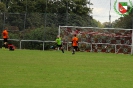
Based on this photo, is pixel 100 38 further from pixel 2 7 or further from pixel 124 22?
pixel 2 7

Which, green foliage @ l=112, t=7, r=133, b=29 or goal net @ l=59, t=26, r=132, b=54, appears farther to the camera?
green foliage @ l=112, t=7, r=133, b=29

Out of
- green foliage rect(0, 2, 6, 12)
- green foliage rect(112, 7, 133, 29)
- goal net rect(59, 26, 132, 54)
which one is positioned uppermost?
green foliage rect(0, 2, 6, 12)

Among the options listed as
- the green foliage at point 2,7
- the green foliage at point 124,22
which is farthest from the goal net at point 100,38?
the green foliage at point 2,7

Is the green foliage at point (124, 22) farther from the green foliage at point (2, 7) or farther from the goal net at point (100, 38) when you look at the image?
the green foliage at point (2, 7)

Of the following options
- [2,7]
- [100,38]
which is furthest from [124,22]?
[2,7]

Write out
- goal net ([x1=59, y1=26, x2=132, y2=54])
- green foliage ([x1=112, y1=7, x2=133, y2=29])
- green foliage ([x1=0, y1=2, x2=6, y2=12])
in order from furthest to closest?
green foliage ([x1=0, y1=2, x2=6, y2=12])
green foliage ([x1=112, y1=7, x2=133, y2=29])
goal net ([x1=59, y1=26, x2=132, y2=54])

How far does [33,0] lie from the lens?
6334 centimetres

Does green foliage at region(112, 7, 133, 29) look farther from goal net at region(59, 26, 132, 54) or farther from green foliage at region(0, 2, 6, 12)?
green foliage at region(0, 2, 6, 12)

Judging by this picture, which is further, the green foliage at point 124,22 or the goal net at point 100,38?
the green foliage at point 124,22

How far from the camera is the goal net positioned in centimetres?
4278

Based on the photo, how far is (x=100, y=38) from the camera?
44062mm

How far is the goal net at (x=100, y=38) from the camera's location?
4278 centimetres

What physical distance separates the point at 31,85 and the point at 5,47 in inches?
1178

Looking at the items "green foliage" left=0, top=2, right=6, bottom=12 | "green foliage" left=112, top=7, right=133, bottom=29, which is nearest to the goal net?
"green foliage" left=112, top=7, right=133, bottom=29
